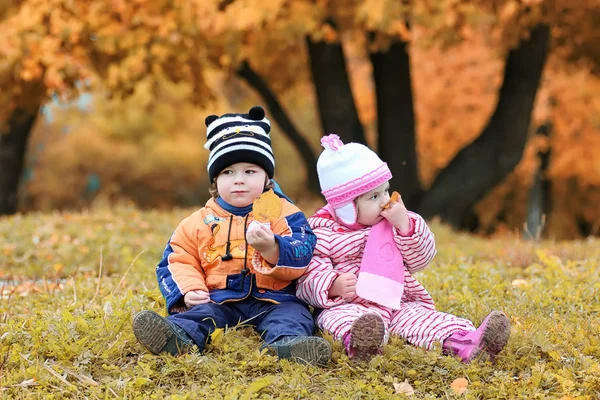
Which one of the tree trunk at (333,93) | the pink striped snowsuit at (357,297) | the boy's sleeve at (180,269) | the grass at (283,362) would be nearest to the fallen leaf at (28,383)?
the grass at (283,362)

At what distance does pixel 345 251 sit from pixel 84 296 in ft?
5.91

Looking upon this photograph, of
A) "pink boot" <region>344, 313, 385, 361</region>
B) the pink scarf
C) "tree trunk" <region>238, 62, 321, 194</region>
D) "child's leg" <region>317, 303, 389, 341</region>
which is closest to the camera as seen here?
"pink boot" <region>344, 313, 385, 361</region>

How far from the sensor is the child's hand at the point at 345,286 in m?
3.69

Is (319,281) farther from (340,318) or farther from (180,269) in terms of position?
(180,269)

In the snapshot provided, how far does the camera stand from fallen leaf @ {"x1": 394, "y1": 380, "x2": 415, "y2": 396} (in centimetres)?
311

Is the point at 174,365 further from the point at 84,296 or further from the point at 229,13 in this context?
the point at 229,13

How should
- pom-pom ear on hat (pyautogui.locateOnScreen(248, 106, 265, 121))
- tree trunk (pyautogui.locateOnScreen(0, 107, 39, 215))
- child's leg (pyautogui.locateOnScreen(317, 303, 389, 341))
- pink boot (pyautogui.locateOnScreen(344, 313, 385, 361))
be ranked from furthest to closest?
tree trunk (pyautogui.locateOnScreen(0, 107, 39, 215))
pom-pom ear on hat (pyautogui.locateOnScreen(248, 106, 265, 121))
child's leg (pyautogui.locateOnScreen(317, 303, 389, 341))
pink boot (pyautogui.locateOnScreen(344, 313, 385, 361))

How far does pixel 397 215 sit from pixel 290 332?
73 cm

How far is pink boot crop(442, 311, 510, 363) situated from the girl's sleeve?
62cm

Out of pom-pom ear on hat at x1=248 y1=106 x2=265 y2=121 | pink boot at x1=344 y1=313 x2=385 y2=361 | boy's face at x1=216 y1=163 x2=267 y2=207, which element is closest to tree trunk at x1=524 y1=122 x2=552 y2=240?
pom-pom ear on hat at x1=248 y1=106 x2=265 y2=121

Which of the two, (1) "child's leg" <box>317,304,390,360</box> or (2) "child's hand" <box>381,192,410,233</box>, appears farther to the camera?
(2) "child's hand" <box>381,192,410,233</box>

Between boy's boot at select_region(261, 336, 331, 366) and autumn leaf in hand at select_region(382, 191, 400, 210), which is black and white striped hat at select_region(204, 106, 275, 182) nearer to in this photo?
autumn leaf in hand at select_region(382, 191, 400, 210)

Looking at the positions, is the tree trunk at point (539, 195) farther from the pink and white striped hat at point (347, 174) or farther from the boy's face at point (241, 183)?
the boy's face at point (241, 183)

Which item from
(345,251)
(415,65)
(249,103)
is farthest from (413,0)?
(249,103)
